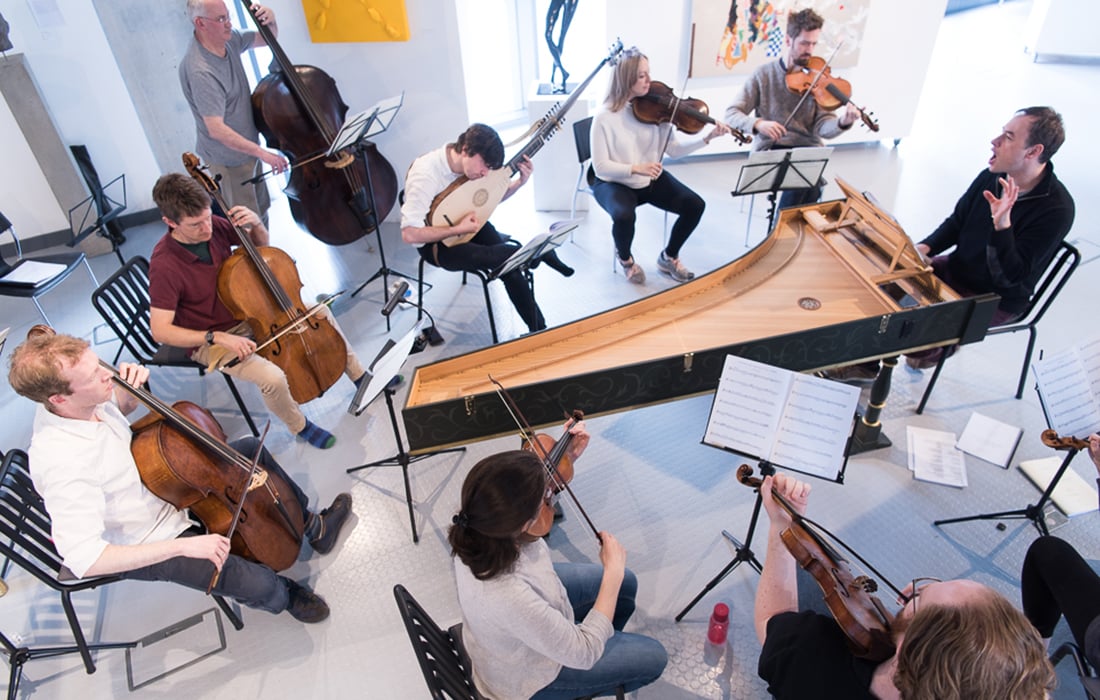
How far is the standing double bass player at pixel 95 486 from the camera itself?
76.2 inches

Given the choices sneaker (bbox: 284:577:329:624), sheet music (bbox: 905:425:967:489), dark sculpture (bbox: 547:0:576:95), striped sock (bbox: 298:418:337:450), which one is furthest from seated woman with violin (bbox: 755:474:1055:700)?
dark sculpture (bbox: 547:0:576:95)

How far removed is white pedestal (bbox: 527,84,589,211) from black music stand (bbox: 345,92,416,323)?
121 centimetres

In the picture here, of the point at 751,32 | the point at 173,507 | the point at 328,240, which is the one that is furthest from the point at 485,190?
the point at 751,32

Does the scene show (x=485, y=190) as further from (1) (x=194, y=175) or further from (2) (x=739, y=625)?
(2) (x=739, y=625)

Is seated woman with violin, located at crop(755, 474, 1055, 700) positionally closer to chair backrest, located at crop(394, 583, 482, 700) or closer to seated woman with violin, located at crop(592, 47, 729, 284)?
chair backrest, located at crop(394, 583, 482, 700)

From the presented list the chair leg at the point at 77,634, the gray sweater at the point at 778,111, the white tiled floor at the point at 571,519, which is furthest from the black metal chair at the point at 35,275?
the gray sweater at the point at 778,111

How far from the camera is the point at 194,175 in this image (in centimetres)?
279

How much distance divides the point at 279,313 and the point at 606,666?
6.77ft

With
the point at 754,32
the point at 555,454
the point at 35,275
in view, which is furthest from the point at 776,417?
the point at 754,32

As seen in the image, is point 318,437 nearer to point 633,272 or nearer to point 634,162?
point 633,272

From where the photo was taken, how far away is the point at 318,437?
10.9ft

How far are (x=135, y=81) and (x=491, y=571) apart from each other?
4.99 meters

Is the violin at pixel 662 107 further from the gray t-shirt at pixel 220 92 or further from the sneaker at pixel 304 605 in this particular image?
the sneaker at pixel 304 605

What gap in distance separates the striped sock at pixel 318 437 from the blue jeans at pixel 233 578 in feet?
2.67
